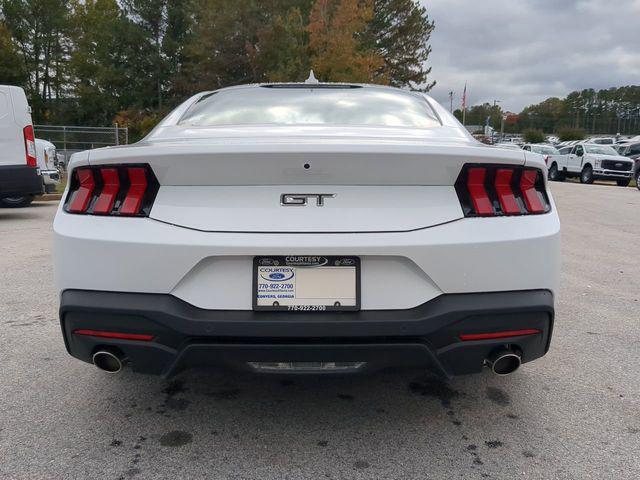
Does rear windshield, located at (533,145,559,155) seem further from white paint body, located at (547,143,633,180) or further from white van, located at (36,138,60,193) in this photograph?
white van, located at (36,138,60,193)

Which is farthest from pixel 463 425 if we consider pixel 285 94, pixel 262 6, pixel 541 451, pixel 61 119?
pixel 61 119

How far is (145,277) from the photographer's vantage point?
7.02 feet

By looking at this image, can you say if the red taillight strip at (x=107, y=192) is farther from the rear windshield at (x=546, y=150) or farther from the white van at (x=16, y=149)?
the rear windshield at (x=546, y=150)

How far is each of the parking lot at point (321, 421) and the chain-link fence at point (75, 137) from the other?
18.2 metres

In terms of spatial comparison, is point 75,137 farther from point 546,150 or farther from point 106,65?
point 106,65

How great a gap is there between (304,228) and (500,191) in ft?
2.65

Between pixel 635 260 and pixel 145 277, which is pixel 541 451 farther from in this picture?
pixel 635 260

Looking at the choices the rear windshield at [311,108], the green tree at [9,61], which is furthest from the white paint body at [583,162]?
the green tree at [9,61]

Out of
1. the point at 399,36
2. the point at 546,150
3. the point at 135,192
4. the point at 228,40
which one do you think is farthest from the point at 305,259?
the point at 399,36

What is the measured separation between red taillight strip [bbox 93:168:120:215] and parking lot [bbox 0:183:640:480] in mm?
1005

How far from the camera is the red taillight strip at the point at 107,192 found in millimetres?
2229

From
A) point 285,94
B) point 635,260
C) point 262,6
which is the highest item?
point 262,6

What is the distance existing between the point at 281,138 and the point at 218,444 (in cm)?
131

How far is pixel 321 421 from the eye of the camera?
8.54 ft
